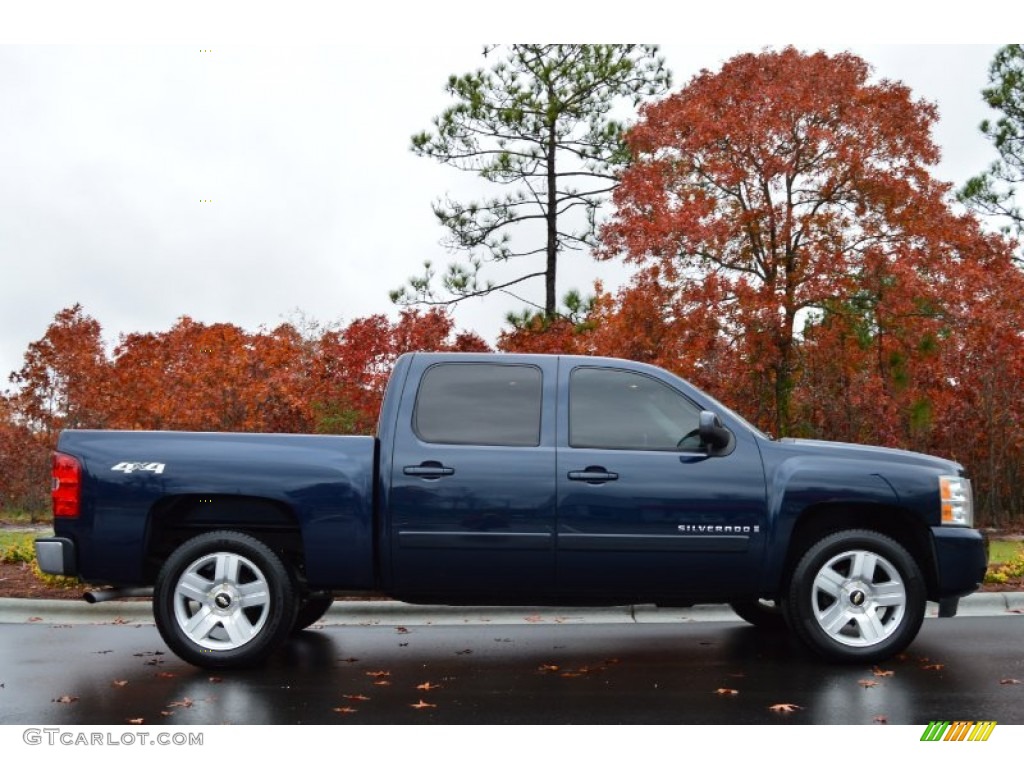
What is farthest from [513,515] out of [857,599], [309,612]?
[309,612]

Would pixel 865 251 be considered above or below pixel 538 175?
below

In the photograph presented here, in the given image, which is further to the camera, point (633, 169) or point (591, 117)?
point (591, 117)

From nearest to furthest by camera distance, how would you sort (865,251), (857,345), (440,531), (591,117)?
(440,531), (865,251), (857,345), (591,117)

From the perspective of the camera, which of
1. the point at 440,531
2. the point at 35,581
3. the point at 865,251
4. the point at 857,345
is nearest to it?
the point at 440,531

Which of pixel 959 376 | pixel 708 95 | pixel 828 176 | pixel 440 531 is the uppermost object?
pixel 708 95

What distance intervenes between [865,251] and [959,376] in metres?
4.64

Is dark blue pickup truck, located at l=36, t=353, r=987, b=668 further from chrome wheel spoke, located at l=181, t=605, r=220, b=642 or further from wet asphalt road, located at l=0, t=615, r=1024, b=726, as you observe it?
wet asphalt road, located at l=0, t=615, r=1024, b=726

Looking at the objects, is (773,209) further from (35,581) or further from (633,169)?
(35,581)

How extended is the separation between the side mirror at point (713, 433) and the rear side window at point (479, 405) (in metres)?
1.04

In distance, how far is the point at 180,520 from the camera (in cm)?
779

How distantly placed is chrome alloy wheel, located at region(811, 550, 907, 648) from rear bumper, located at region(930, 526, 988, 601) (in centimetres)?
28

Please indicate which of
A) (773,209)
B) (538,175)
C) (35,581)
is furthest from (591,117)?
(35,581)

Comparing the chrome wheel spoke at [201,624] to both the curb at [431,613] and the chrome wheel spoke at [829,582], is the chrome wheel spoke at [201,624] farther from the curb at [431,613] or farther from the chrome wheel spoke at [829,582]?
the chrome wheel spoke at [829,582]

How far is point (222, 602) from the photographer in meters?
7.53
